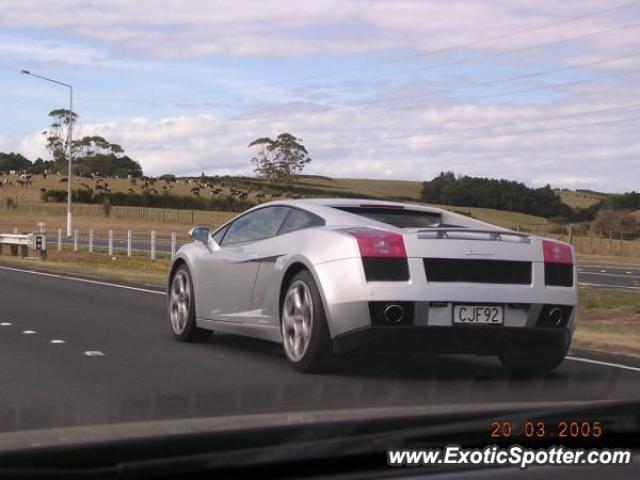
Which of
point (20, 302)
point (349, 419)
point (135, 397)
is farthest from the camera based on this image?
point (20, 302)

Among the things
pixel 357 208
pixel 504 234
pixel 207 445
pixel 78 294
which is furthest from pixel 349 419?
pixel 78 294

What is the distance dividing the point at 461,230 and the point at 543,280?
72cm

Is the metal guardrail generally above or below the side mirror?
below

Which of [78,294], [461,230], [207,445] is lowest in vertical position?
[78,294]

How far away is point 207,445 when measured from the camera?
3441 mm

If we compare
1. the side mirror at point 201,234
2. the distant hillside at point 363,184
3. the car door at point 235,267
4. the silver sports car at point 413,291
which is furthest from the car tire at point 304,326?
the distant hillside at point 363,184

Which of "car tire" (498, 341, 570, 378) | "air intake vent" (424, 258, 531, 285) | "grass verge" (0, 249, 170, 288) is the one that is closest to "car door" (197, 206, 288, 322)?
"air intake vent" (424, 258, 531, 285)

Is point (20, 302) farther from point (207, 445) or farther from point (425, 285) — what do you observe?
point (207, 445)

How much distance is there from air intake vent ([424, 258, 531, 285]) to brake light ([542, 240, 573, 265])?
19cm

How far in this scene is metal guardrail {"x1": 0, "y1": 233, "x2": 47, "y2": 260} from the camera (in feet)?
95.6

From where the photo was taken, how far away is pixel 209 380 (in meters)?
8.32

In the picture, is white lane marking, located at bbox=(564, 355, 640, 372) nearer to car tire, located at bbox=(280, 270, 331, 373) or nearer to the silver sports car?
the silver sports car

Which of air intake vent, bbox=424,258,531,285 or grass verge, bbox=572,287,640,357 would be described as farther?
grass verge, bbox=572,287,640,357

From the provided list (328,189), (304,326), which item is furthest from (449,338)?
(328,189)
